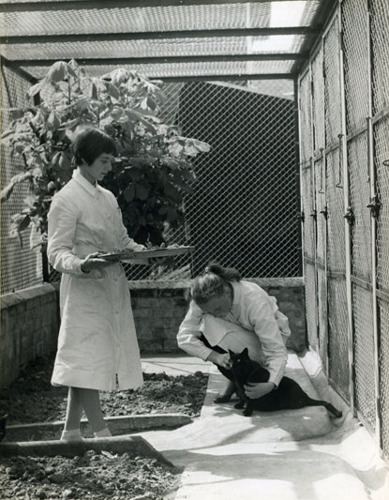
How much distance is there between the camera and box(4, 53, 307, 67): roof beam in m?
8.09

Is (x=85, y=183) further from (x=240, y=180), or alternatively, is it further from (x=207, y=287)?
(x=240, y=180)

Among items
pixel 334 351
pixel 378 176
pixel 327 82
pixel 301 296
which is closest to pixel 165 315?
pixel 301 296

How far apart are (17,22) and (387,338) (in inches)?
175

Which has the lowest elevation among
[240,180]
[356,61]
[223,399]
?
[223,399]

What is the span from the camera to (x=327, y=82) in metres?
6.29

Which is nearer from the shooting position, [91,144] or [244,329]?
[91,144]

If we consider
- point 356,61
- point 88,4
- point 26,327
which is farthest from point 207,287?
point 26,327

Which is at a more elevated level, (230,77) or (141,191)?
(230,77)

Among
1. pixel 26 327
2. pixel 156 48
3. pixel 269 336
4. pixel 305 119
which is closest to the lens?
pixel 269 336

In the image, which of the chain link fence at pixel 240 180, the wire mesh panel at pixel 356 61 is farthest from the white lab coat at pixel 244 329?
the chain link fence at pixel 240 180

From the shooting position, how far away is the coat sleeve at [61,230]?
4.43 meters

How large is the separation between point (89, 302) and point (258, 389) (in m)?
1.48

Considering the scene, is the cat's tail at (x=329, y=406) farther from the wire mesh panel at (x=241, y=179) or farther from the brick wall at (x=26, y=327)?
the wire mesh panel at (x=241, y=179)

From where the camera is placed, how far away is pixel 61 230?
14.7 feet
